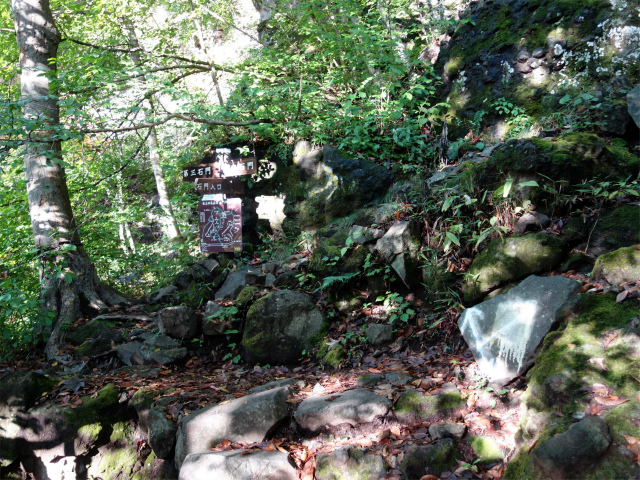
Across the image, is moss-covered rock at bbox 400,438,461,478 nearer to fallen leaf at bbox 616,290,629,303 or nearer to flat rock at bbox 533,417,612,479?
flat rock at bbox 533,417,612,479

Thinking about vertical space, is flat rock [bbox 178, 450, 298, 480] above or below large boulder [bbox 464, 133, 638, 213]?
below

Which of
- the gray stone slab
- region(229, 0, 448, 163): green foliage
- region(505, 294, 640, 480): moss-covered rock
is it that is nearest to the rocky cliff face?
the gray stone slab

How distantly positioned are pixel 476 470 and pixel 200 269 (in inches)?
242

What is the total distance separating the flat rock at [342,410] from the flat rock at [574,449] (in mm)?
1447

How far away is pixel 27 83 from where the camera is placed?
7082 mm

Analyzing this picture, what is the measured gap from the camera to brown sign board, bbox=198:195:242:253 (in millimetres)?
8008

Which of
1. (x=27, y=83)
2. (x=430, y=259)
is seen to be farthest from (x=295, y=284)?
(x=27, y=83)

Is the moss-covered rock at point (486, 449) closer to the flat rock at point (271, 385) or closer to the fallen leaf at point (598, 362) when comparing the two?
the fallen leaf at point (598, 362)

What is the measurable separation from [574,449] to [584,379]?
716mm

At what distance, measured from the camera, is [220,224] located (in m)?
8.06

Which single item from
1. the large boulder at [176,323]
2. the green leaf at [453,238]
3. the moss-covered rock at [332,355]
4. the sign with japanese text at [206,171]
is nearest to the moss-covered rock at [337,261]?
the moss-covered rock at [332,355]

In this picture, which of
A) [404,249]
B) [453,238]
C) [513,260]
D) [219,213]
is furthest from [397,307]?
[219,213]

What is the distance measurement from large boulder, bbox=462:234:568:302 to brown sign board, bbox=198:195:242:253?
4676 mm

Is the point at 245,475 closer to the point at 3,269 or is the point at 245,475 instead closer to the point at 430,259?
the point at 430,259
